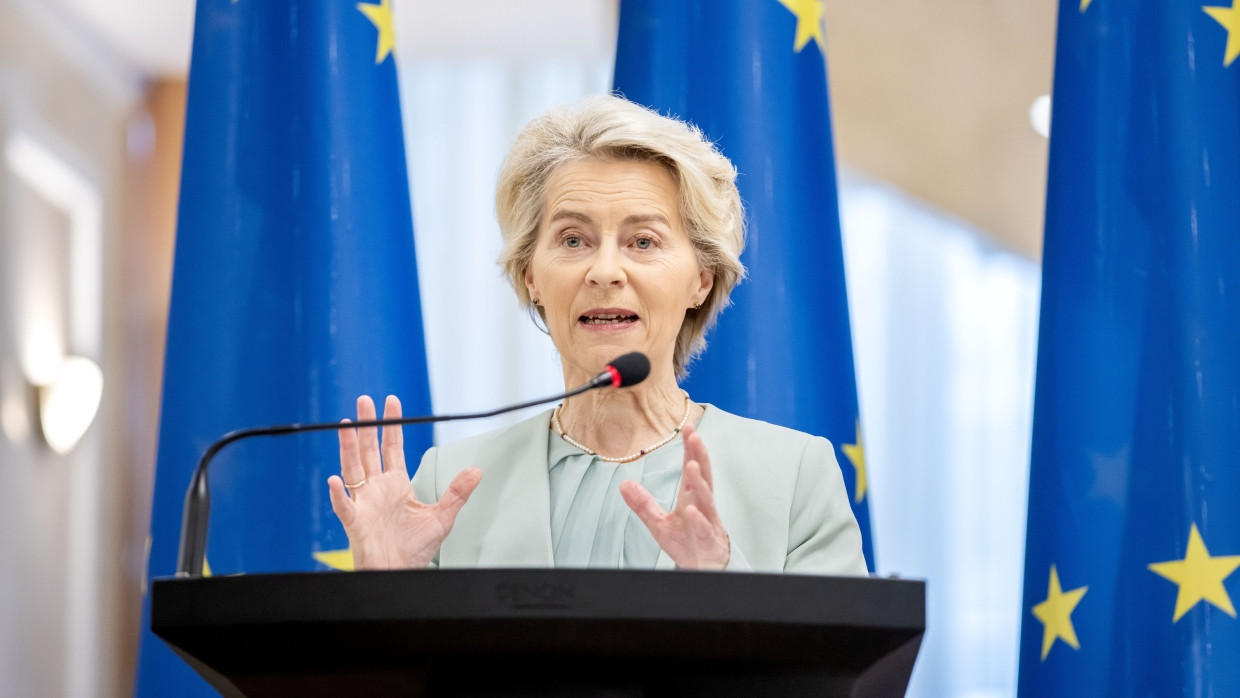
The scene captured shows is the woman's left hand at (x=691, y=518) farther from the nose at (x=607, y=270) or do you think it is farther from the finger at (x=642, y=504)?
the nose at (x=607, y=270)

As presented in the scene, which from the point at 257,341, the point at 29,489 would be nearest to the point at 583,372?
the point at 257,341

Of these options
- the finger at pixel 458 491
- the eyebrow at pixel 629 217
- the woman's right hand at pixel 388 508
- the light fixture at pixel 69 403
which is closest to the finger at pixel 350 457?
the woman's right hand at pixel 388 508

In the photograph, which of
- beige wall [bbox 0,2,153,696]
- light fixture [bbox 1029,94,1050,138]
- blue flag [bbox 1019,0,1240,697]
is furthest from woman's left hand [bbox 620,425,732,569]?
beige wall [bbox 0,2,153,696]

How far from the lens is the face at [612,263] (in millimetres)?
1761

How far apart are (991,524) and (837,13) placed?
1.63 metres

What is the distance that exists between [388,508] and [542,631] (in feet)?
2.02

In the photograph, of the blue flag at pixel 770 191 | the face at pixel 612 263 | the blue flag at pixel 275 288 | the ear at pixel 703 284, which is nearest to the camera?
the face at pixel 612 263

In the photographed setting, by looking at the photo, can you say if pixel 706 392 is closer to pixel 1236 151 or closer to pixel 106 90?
pixel 1236 151

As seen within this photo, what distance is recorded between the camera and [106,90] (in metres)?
4.32

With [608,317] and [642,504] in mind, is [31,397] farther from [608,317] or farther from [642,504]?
[642,504]

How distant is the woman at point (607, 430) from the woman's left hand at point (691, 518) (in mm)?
272

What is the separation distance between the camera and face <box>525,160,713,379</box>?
176 centimetres

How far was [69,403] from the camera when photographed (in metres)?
4.02

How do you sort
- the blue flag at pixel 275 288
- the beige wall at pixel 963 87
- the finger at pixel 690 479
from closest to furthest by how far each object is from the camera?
1. the finger at pixel 690 479
2. the blue flag at pixel 275 288
3. the beige wall at pixel 963 87
